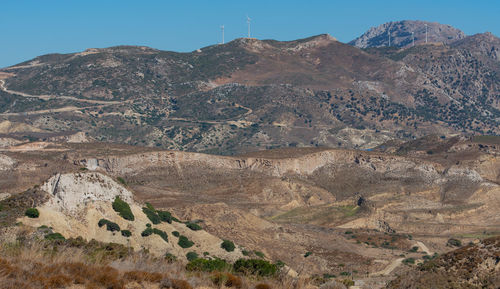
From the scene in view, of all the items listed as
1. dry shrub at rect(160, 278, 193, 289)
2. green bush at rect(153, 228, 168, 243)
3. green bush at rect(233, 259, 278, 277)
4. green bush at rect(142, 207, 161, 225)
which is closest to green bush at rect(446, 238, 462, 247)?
green bush at rect(142, 207, 161, 225)

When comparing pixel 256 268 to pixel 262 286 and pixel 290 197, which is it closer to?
pixel 262 286

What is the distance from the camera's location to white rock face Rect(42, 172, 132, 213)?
1881 inches

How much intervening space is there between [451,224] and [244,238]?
35.7m

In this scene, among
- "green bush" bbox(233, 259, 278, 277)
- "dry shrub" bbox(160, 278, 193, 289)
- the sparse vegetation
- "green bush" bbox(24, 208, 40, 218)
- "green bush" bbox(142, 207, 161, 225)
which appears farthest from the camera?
the sparse vegetation

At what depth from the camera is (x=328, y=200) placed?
10369 cm

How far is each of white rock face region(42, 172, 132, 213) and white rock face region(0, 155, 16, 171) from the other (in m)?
39.5

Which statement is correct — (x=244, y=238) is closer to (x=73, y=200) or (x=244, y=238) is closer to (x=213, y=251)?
(x=213, y=251)

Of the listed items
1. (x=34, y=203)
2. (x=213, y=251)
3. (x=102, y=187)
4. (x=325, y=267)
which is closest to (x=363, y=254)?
(x=325, y=267)

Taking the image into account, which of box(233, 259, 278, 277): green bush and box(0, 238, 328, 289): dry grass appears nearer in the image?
box(0, 238, 328, 289): dry grass

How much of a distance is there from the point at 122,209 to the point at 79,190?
117 inches

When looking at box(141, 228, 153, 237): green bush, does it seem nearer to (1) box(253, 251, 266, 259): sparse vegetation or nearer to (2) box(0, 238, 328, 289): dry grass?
(1) box(253, 251, 266, 259): sparse vegetation

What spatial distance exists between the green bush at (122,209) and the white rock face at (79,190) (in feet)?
1.45

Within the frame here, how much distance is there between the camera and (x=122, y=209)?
49562 mm

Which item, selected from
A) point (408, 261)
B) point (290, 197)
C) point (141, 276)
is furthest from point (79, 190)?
point (290, 197)
